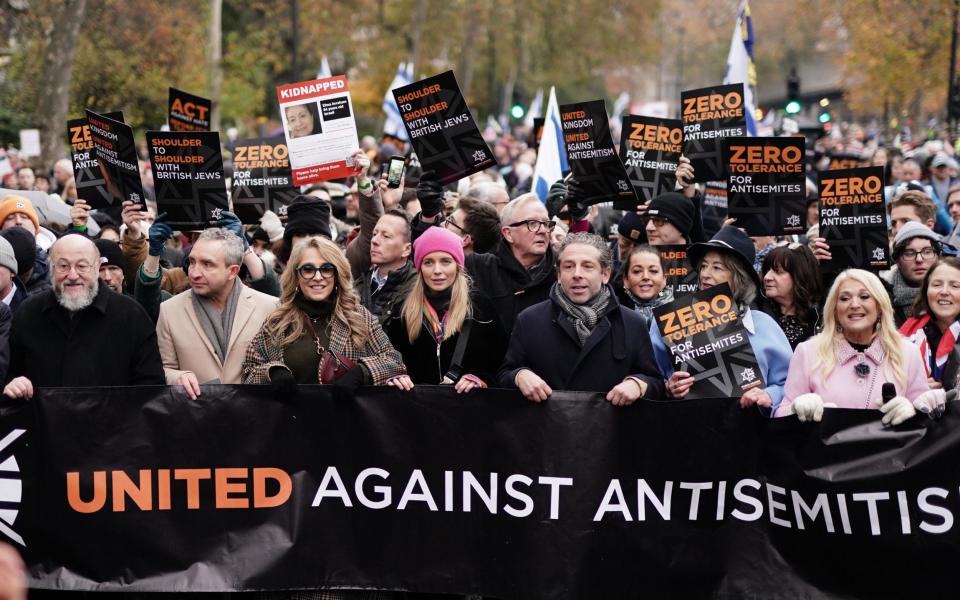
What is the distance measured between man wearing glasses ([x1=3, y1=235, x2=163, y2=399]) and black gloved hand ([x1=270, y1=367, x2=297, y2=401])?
63cm

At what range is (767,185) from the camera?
8.45 m

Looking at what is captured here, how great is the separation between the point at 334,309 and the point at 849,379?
238cm

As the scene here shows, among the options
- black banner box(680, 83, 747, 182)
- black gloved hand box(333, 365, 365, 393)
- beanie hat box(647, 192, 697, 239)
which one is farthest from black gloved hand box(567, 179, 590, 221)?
black gloved hand box(333, 365, 365, 393)

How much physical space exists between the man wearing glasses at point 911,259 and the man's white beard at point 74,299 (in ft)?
15.0

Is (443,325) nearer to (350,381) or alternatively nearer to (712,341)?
(350,381)

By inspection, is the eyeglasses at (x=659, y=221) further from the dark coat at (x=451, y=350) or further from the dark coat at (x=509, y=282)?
the dark coat at (x=451, y=350)

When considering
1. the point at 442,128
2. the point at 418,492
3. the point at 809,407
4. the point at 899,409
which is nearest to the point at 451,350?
the point at 418,492

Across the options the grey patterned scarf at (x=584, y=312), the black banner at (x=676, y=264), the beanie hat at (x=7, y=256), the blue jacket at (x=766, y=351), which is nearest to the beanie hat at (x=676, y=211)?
the black banner at (x=676, y=264)

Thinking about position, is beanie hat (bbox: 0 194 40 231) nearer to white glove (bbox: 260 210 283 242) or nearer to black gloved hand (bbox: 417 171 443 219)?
white glove (bbox: 260 210 283 242)

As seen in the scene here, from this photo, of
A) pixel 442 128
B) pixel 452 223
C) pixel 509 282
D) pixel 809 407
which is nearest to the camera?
pixel 809 407

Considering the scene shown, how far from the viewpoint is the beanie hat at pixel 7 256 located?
689 cm

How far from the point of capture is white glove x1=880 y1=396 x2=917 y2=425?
Answer: 5691 mm

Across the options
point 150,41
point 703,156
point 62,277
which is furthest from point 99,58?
point 62,277

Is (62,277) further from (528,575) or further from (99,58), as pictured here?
(99,58)
